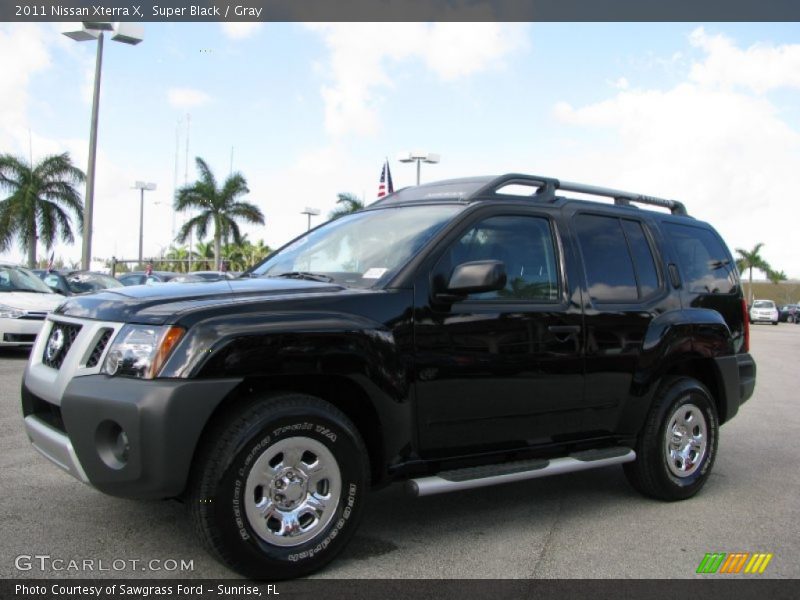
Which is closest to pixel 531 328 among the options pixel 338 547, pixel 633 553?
pixel 633 553

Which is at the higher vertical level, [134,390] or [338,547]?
[134,390]

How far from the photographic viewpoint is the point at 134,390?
321cm

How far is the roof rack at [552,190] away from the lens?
451 cm

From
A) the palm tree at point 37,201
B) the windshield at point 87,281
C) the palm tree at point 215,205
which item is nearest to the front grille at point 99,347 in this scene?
the windshield at point 87,281

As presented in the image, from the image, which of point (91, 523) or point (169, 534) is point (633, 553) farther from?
point (91, 523)

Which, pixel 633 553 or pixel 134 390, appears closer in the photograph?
pixel 134 390

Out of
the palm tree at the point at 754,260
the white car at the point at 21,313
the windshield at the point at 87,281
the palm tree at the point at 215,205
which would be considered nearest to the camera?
the white car at the point at 21,313

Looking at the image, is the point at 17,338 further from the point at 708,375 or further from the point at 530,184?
the point at 708,375

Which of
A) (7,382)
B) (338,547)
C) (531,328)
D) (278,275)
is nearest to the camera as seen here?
(338,547)

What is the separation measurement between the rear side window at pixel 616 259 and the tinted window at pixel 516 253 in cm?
31

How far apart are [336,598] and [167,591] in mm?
725

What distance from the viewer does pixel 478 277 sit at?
3.77m

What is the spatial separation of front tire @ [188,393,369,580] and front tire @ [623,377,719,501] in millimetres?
2113

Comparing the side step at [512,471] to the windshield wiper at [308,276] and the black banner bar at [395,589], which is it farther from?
the windshield wiper at [308,276]
